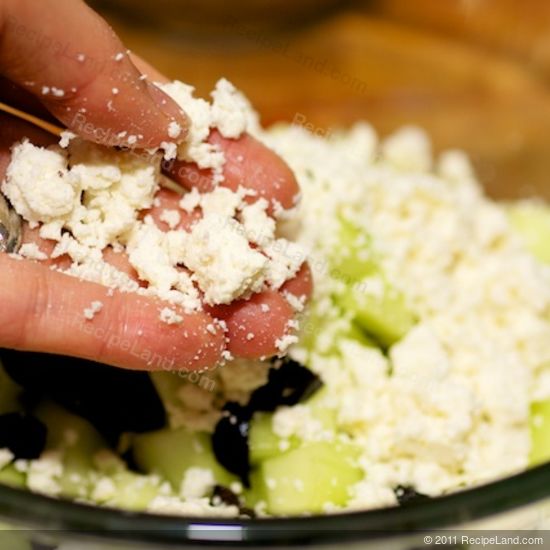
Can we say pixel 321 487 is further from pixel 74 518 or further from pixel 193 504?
pixel 74 518

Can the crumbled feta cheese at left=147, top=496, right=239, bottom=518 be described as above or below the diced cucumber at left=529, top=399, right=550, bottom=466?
below

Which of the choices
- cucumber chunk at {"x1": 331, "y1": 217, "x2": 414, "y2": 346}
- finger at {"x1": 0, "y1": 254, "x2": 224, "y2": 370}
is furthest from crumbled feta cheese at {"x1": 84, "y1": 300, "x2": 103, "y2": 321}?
cucumber chunk at {"x1": 331, "y1": 217, "x2": 414, "y2": 346}

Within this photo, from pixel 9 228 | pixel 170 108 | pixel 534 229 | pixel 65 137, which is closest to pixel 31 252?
pixel 9 228

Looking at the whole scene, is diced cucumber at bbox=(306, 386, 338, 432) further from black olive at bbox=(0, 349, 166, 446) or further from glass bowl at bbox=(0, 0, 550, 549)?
glass bowl at bbox=(0, 0, 550, 549)

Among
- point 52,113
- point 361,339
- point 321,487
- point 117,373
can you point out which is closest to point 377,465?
point 321,487

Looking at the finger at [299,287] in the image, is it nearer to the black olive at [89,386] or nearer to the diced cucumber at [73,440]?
the black olive at [89,386]

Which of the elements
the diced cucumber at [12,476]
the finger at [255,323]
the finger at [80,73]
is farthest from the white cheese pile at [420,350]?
the finger at [80,73]
